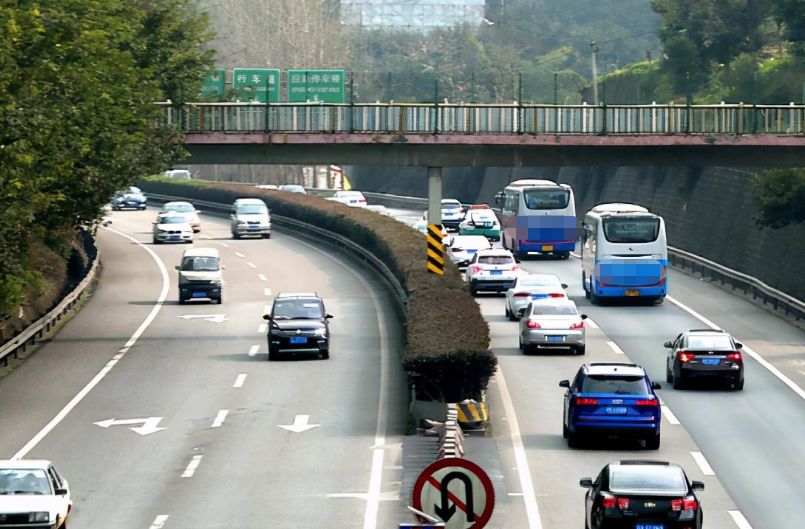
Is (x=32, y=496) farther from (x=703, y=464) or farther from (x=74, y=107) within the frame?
(x=74, y=107)

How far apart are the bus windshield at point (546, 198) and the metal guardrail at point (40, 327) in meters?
21.6

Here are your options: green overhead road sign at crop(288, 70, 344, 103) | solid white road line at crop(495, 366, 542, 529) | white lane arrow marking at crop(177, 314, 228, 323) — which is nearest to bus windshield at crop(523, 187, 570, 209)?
green overhead road sign at crop(288, 70, 344, 103)

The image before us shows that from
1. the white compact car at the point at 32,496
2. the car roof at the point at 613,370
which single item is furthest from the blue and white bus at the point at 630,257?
the white compact car at the point at 32,496

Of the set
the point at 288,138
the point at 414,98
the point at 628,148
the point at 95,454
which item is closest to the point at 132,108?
the point at 288,138

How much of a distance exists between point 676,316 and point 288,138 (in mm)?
14919

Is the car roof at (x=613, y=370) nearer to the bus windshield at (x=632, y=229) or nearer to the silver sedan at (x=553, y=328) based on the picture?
the silver sedan at (x=553, y=328)

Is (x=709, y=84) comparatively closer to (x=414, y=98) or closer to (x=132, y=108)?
(x=414, y=98)

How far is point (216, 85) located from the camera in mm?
72875

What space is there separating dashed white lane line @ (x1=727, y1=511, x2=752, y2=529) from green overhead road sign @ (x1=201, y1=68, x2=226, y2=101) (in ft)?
149

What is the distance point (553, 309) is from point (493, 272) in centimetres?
1531

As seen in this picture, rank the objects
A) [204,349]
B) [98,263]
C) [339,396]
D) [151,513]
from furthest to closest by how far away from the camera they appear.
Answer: [98,263], [204,349], [339,396], [151,513]

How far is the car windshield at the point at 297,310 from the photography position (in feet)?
158

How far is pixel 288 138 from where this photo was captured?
60.1 metres

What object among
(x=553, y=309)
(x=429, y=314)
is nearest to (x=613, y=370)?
(x=429, y=314)
